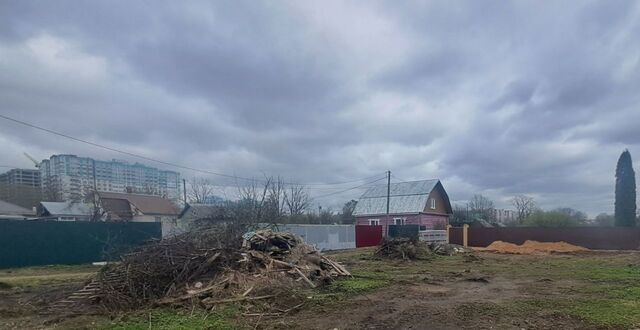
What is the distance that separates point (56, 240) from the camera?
62.5 ft

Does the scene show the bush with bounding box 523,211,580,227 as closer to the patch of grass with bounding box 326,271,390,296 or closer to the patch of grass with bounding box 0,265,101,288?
the patch of grass with bounding box 326,271,390,296

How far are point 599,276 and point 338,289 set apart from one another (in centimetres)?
777

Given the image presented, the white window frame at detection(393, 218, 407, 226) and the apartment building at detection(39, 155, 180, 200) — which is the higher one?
the apartment building at detection(39, 155, 180, 200)

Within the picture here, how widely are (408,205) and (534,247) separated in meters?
16.7

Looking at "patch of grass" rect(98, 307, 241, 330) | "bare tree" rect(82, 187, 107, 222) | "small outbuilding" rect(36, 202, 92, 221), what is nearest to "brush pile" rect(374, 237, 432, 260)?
"patch of grass" rect(98, 307, 241, 330)

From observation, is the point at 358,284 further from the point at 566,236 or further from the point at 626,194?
the point at 626,194

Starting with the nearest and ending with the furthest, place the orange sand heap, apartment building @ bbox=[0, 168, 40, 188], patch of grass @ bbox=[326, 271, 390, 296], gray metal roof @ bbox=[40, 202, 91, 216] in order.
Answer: patch of grass @ bbox=[326, 271, 390, 296]
the orange sand heap
gray metal roof @ bbox=[40, 202, 91, 216]
apartment building @ bbox=[0, 168, 40, 188]

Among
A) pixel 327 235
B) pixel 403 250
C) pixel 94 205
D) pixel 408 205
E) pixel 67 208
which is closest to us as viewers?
pixel 403 250

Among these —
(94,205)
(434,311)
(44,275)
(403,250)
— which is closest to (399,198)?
(403,250)

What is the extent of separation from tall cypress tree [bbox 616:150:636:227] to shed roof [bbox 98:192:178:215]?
42318 mm

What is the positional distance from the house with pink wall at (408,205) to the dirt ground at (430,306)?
28.9 meters

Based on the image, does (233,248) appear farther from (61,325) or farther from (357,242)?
(357,242)

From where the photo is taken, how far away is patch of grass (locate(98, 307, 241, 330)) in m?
6.79

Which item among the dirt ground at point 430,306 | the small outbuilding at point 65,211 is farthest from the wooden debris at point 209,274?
the small outbuilding at point 65,211
